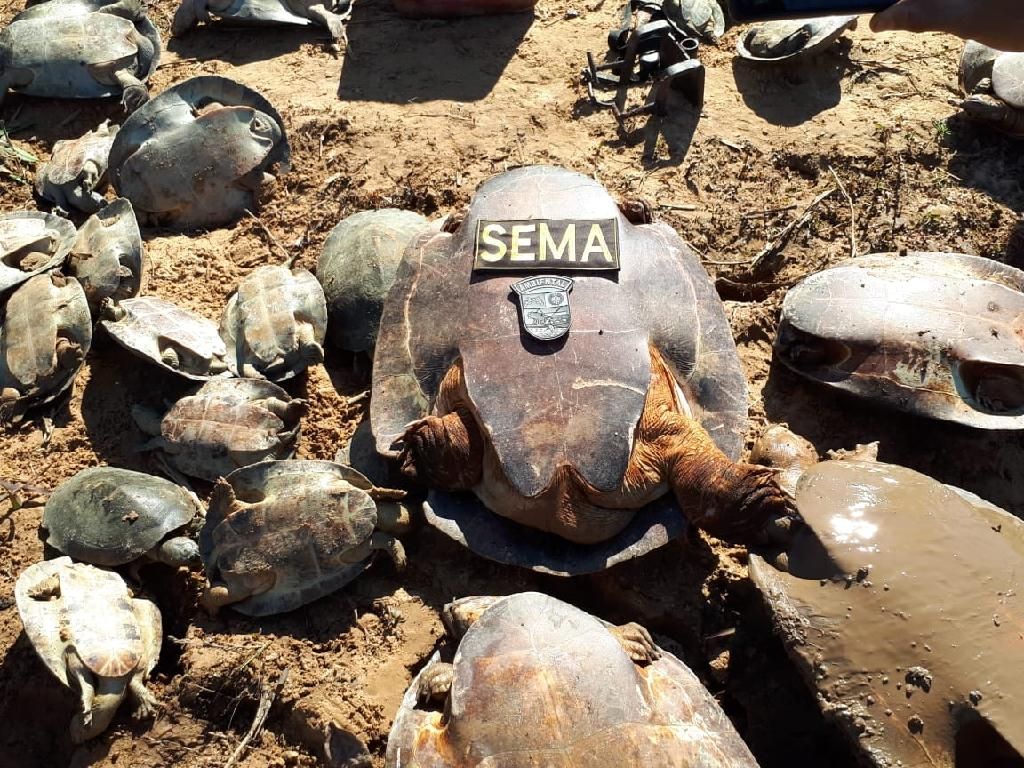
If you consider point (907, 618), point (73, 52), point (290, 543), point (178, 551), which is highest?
point (73, 52)

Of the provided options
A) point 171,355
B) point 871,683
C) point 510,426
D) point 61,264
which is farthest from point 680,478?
point 61,264

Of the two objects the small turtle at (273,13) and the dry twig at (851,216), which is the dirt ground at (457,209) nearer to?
the dry twig at (851,216)

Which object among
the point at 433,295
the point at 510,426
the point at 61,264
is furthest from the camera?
the point at 61,264

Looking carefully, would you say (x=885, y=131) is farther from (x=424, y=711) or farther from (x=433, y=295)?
(x=424, y=711)

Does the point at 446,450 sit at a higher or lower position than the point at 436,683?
higher

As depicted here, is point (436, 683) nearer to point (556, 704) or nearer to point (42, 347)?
point (556, 704)

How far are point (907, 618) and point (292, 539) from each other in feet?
8.74

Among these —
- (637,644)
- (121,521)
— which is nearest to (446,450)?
(637,644)

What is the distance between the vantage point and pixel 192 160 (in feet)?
19.2

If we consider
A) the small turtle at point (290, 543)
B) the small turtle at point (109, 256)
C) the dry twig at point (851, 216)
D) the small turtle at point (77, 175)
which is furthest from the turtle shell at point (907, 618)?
the small turtle at point (77, 175)

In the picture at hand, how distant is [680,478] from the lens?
3.94 meters

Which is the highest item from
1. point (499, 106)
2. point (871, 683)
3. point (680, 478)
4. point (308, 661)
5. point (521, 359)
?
point (499, 106)

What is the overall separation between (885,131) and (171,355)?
495cm

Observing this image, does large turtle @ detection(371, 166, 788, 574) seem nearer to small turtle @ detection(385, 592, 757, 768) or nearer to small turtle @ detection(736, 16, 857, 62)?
small turtle @ detection(385, 592, 757, 768)
